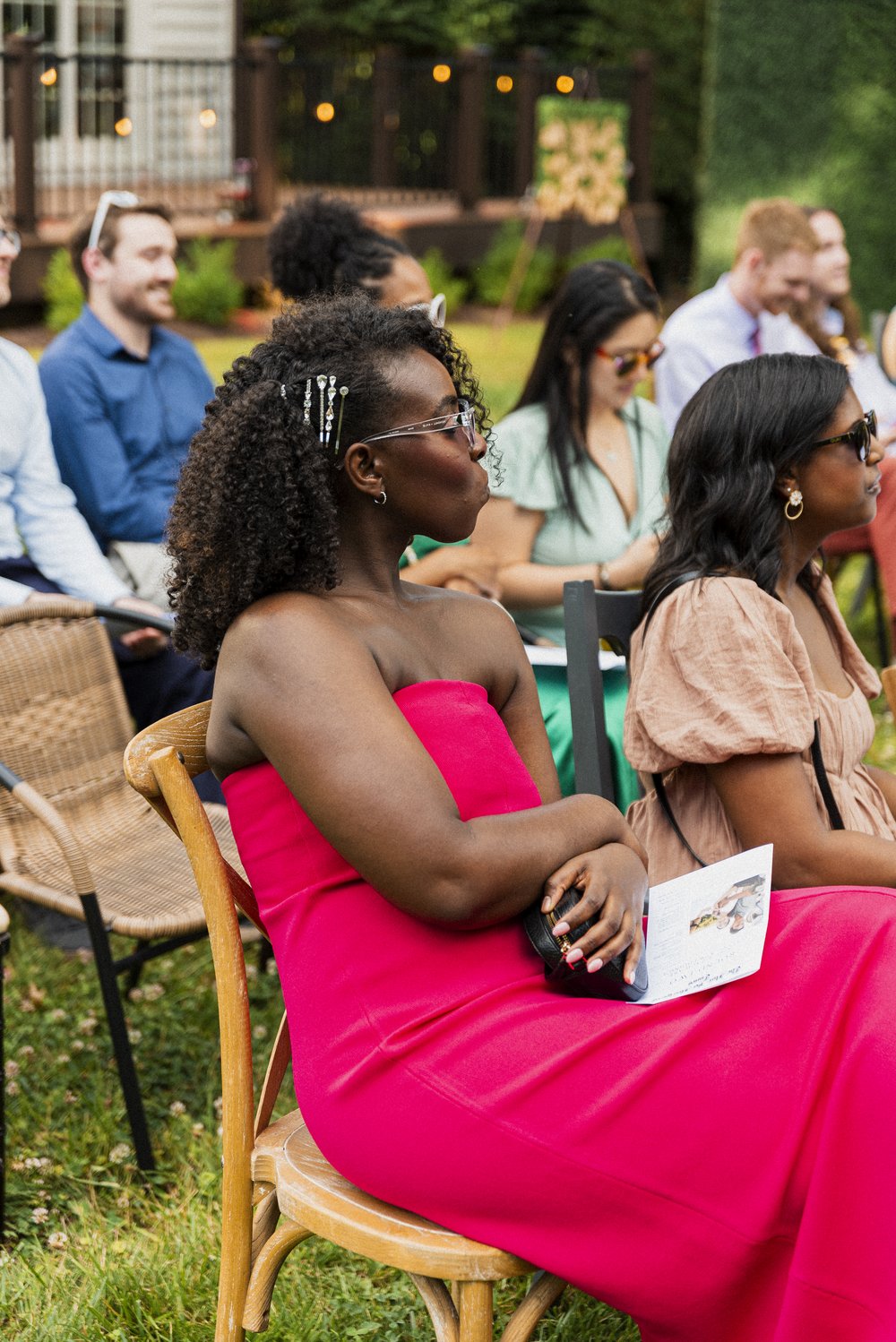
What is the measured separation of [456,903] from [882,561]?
11.9 ft

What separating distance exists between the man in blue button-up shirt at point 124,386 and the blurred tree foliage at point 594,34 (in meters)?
17.0

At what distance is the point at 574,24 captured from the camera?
21.8 m

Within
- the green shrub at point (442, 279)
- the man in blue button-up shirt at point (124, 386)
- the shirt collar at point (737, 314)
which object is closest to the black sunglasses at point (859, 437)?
the man in blue button-up shirt at point (124, 386)

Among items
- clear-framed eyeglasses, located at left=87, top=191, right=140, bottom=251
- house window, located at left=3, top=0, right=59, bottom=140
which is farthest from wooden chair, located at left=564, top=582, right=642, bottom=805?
house window, located at left=3, top=0, right=59, bottom=140

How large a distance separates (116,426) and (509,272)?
37.9 feet

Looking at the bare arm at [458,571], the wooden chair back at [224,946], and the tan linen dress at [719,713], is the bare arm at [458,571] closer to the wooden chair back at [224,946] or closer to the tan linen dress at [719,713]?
the tan linen dress at [719,713]

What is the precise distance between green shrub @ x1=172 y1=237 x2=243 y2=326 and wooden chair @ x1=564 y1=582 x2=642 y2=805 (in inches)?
400

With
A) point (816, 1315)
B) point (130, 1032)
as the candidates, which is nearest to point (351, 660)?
point (816, 1315)

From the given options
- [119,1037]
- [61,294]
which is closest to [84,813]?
[119,1037]

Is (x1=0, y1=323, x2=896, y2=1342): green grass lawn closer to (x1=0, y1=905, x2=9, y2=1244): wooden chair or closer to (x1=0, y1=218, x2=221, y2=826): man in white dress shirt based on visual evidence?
(x1=0, y1=905, x2=9, y2=1244): wooden chair

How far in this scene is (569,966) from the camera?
1.89 metres

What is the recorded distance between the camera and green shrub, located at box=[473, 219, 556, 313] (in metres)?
15.5

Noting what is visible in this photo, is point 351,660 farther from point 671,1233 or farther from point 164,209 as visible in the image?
point 164,209

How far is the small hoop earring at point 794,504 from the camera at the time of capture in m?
2.58
